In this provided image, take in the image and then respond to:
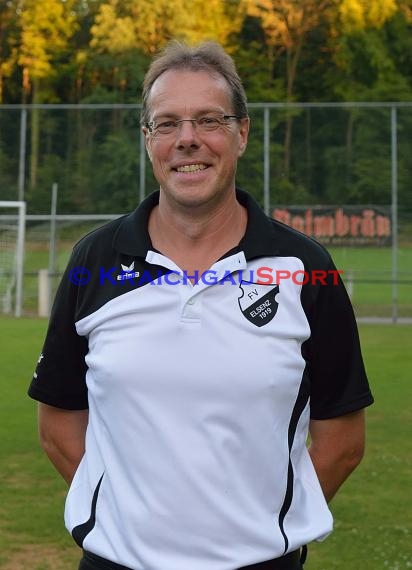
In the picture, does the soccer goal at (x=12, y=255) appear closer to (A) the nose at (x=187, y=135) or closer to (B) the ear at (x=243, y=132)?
(B) the ear at (x=243, y=132)

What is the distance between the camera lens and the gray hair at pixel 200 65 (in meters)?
2.28

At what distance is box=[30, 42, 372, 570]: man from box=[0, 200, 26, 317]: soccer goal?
1598 centimetres

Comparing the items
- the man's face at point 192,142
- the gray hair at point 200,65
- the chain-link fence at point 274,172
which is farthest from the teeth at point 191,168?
the chain-link fence at point 274,172

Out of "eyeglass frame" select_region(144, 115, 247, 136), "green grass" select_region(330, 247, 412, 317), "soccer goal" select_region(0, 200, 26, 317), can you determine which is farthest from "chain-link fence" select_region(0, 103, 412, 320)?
"eyeglass frame" select_region(144, 115, 247, 136)

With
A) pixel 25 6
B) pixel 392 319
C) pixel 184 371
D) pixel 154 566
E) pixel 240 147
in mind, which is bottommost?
pixel 392 319

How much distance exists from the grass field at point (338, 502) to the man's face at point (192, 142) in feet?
10.0

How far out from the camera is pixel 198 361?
2121mm

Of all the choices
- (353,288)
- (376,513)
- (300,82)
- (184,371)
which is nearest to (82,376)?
(184,371)

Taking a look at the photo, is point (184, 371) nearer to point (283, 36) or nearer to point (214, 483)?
point (214, 483)

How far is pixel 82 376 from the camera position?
2361mm

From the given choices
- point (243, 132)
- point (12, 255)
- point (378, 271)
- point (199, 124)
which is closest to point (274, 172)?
point (378, 271)

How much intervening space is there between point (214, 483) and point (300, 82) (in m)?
37.6

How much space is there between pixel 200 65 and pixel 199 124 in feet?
0.43

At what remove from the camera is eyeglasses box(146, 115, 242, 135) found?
2.24 metres
